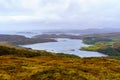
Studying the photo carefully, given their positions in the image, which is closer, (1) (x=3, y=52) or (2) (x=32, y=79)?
(2) (x=32, y=79)

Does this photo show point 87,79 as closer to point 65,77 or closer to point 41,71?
point 65,77

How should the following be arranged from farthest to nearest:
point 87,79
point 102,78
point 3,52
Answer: point 3,52 → point 102,78 → point 87,79

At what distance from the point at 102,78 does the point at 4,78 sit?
40.2 ft

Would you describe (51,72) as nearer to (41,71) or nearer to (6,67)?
(41,71)

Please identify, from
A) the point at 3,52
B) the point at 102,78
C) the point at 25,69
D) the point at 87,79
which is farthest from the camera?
the point at 3,52

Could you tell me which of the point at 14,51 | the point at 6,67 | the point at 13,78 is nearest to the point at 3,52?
the point at 14,51

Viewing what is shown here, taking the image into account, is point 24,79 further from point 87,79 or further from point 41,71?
point 87,79

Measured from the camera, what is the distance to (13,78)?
33531 mm

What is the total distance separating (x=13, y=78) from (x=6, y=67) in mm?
8458

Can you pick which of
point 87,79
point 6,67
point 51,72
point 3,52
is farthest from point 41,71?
point 3,52

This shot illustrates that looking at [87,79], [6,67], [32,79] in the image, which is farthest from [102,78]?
[6,67]

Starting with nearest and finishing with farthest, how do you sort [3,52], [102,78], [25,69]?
→ [102,78] < [25,69] < [3,52]

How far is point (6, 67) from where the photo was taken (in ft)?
137

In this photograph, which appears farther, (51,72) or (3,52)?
(3,52)
